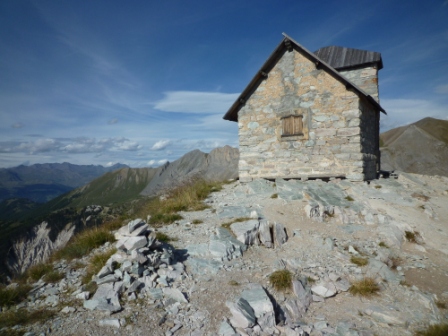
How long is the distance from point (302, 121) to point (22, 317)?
11575mm

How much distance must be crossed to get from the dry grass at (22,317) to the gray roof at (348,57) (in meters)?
17.6

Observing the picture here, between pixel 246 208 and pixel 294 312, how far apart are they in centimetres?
470

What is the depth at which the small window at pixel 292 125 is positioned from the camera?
12.0m

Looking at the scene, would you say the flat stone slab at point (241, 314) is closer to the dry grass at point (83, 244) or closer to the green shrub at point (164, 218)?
the dry grass at point (83, 244)

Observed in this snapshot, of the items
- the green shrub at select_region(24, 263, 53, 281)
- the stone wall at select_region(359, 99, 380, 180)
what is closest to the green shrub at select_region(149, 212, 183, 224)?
the green shrub at select_region(24, 263, 53, 281)

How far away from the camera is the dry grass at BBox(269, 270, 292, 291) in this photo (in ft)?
16.9

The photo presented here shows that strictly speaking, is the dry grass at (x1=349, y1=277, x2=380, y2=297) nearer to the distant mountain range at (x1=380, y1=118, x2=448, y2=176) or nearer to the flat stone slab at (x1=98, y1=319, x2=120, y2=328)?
the flat stone slab at (x1=98, y1=319, x2=120, y2=328)

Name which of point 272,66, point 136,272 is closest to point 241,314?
point 136,272

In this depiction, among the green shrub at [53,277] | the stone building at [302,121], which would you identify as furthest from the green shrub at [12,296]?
the stone building at [302,121]

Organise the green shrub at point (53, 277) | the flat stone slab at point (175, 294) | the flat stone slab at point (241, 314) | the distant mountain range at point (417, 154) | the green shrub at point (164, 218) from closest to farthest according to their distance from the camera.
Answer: the flat stone slab at point (241, 314) → the flat stone slab at point (175, 294) → the green shrub at point (53, 277) → the green shrub at point (164, 218) → the distant mountain range at point (417, 154)

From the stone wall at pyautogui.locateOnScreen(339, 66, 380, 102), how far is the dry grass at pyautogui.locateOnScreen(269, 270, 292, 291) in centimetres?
1394

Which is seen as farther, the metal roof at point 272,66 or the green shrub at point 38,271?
the metal roof at point 272,66

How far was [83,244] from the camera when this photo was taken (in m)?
6.75

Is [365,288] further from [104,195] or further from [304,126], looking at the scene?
[104,195]
